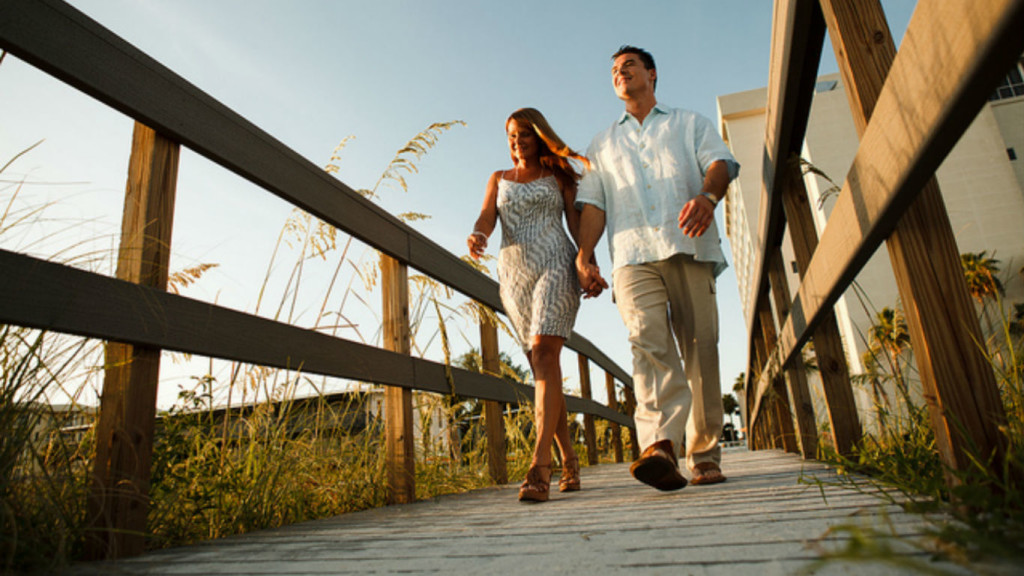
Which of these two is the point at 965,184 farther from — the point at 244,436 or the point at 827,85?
the point at 244,436

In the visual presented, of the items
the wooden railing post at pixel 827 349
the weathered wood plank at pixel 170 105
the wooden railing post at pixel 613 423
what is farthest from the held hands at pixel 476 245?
the wooden railing post at pixel 613 423

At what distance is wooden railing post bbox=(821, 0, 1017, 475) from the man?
1.20 m

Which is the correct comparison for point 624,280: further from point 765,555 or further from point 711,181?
point 765,555

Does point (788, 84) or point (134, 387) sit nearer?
point (134, 387)

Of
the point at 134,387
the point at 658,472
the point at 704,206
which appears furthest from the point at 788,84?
the point at 134,387

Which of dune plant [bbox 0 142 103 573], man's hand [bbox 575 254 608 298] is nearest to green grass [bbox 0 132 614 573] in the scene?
dune plant [bbox 0 142 103 573]

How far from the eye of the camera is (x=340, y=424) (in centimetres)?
246

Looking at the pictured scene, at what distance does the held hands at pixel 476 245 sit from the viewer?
277cm

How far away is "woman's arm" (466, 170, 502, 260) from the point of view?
2785 millimetres

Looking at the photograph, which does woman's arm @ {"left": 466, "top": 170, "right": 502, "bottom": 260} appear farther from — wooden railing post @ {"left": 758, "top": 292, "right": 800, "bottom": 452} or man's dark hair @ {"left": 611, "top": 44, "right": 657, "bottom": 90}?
wooden railing post @ {"left": 758, "top": 292, "right": 800, "bottom": 452}

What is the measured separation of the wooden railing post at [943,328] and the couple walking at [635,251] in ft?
3.93

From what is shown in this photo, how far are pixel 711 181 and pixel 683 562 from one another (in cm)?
189

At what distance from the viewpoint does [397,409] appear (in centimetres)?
255

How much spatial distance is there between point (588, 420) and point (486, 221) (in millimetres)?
3370
